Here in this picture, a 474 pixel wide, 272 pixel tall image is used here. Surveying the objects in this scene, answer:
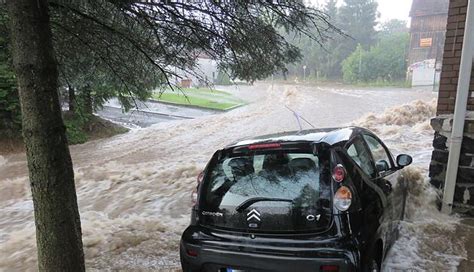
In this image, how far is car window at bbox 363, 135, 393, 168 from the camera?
14.2 feet

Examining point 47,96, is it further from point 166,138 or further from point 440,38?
point 440,38

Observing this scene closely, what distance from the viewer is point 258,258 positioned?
294 cm

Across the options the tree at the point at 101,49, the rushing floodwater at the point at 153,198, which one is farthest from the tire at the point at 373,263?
the tree at the point at 101,49

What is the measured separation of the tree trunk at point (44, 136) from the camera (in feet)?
9.41

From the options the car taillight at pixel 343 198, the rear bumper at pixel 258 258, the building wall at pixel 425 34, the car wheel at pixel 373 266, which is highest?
the building wall at pixel 425 34

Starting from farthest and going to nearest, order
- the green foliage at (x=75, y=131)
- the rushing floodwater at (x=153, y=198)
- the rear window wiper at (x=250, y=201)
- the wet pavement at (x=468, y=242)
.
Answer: the green foliage at (x=75, y=131) → the rushing floodwater at (x=153, y=198) → the wet pavement at (x=468, y=242) → the rear window wiper at (x=250, y=201)

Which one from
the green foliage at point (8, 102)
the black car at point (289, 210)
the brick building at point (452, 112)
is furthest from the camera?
the green foliage at point (8, 102)

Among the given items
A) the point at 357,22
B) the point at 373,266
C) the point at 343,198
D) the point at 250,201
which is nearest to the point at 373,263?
the point at 373,266

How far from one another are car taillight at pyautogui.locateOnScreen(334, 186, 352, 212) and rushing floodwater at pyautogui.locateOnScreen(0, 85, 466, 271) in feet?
4.83

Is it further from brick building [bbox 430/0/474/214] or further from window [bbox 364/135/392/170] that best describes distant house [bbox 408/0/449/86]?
window [bbox 364/135/392/170]

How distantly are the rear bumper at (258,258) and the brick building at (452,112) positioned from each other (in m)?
3.71

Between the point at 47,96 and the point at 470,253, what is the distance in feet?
15.0

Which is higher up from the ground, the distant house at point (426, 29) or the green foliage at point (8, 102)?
the distant house at point (426, 29)

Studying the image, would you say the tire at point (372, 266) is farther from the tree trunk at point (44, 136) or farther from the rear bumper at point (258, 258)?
the tree trunk at point (44, 136)
